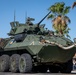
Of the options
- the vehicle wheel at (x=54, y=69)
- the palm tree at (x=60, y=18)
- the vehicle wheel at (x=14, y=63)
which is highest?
the palm tree at (x=60, y=18)

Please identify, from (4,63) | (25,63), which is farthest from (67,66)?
(4,63)

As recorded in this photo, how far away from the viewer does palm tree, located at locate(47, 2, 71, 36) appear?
38906 millimetres

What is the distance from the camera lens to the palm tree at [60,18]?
38906 millimetres

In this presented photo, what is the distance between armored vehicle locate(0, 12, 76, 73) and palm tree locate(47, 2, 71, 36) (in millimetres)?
20113

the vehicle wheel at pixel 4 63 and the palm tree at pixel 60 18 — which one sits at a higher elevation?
the palm tree at pixel 60 18

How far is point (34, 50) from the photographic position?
15477 millimetres

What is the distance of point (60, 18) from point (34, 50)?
2384 cm

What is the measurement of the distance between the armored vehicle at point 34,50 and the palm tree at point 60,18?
66.0ft

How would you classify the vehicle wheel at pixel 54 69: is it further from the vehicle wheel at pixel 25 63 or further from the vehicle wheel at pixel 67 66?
the vehicle wheel at pixel 25 63

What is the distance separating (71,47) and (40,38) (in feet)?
5.27

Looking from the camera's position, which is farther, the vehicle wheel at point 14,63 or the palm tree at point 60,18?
the palm tree at point 60,18

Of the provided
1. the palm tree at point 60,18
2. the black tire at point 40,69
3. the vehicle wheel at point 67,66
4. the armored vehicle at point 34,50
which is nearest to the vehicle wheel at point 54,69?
the armored vehicle at point 34,50

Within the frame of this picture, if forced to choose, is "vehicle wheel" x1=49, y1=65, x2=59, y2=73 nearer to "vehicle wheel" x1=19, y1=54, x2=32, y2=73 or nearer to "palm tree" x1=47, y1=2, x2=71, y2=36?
"vehicle wheel" x1=19, y1=54, x2=32, y2=73

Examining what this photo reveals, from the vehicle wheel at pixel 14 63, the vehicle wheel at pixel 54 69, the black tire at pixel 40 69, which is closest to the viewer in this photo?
the vehicle wheel at pixel 14 63
